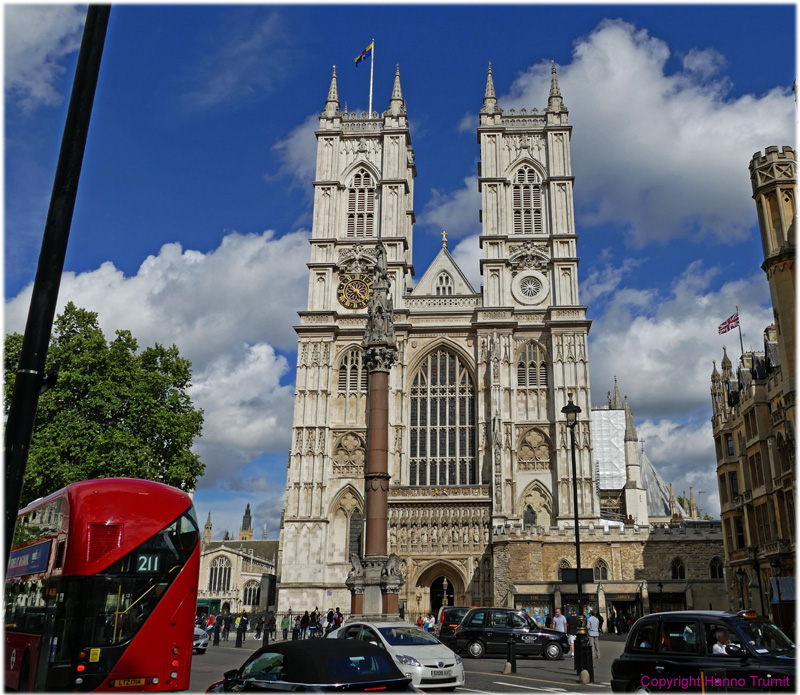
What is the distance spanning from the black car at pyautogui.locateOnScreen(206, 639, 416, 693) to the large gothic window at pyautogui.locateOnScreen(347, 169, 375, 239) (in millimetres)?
44203

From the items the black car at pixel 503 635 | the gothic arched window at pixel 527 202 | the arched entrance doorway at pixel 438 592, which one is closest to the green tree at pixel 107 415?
the black car at pixel 503 635

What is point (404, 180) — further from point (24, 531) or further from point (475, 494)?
point (24, 531)

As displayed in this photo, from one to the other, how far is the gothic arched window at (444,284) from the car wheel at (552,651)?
105 feet

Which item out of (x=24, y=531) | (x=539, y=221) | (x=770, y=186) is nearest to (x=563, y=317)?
(x=539, y=221)

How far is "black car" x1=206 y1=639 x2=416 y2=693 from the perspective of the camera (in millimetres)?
7652

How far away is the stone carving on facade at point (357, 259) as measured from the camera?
4975cm

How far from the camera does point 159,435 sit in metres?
30.2

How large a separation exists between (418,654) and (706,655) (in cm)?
605

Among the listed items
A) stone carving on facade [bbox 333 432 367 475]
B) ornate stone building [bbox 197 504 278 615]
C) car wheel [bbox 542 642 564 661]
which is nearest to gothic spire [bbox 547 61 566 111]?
stone carving on facade [bbox 333 432 367 475]

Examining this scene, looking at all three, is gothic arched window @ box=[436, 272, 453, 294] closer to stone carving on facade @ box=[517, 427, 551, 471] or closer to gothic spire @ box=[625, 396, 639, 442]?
stone carving on facade @ box=[517, 427, 551, 471]

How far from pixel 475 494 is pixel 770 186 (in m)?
25.1

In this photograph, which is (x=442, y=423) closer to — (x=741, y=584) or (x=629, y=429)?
(x=741, y=584)

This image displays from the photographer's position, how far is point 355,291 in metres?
49.4

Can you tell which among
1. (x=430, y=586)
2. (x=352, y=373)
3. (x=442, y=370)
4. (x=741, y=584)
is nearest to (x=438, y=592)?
(x=430, y=586)
